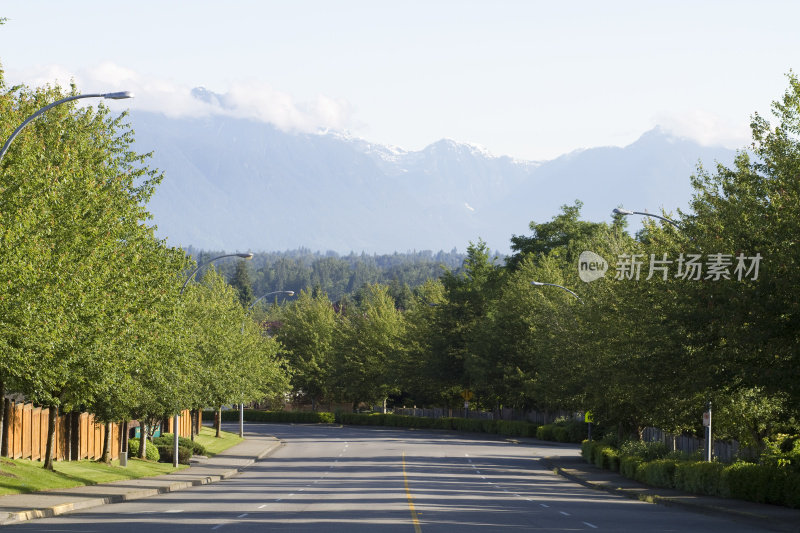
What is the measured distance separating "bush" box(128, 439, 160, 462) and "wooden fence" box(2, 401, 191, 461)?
0.49 meters

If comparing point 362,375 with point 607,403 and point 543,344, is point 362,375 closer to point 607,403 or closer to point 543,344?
point 543,344

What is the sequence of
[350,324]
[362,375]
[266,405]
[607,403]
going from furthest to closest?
[266,405], [350,324], [362,375], [607,403]

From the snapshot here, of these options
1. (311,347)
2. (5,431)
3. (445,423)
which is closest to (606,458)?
(5,431)

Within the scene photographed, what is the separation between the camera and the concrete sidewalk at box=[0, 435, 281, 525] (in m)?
24.2

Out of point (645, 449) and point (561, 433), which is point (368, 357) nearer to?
point (561, 433)

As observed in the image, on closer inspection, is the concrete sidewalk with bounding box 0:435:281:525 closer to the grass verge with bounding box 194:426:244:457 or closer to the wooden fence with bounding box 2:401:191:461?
the wooden fence with bounding box 2:401:191:461

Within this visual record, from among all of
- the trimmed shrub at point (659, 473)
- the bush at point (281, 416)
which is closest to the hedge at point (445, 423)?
the bush at point (281, 416)

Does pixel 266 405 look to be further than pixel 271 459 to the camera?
Yes

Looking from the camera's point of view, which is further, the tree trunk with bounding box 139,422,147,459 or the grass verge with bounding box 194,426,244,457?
the grass verge with bounding box 194,426,244,457

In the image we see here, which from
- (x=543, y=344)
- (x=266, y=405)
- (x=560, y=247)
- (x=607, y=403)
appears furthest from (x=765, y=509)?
(x=266, y=405)

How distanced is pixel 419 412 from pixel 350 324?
12.5 m

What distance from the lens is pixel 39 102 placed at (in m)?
29.7

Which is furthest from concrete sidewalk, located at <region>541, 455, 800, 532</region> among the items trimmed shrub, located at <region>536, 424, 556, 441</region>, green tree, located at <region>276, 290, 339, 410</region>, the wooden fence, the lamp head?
green tree, located at <region>276, 290, 339, 410</region>

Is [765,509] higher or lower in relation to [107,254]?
lower
